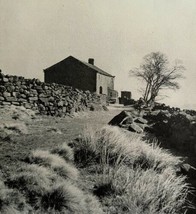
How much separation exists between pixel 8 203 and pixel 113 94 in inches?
1696

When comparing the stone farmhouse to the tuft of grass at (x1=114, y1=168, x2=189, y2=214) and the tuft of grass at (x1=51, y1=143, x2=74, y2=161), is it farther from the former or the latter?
the tuft of grass at (x1=114, y1=168, x2=189, y2=214)

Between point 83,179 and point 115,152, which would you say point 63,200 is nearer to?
point 83,179

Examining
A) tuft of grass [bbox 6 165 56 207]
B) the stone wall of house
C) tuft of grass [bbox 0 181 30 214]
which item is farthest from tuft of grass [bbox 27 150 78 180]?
the stone wall of house

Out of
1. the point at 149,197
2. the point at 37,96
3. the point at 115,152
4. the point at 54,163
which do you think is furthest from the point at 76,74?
the point at 149,197

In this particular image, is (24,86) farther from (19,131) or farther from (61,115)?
(19,131)

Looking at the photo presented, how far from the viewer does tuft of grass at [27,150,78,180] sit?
6.68 meters

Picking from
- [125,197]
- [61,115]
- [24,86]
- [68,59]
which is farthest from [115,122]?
[68,59]

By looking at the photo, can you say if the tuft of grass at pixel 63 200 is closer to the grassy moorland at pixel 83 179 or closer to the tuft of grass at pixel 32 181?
the grassy moorland at pixel 83 179

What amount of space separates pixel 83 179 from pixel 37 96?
9.87 meters

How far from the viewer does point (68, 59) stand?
135 feet

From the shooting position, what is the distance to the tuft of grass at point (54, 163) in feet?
21.9

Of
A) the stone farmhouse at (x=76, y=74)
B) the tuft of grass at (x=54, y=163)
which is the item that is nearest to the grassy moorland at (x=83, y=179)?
the tuft of grass at (x=54, y=163)

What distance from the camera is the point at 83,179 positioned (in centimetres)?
691

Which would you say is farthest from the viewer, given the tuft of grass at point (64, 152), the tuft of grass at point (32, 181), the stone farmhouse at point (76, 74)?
the stone farmhouse at point (76, 74)
